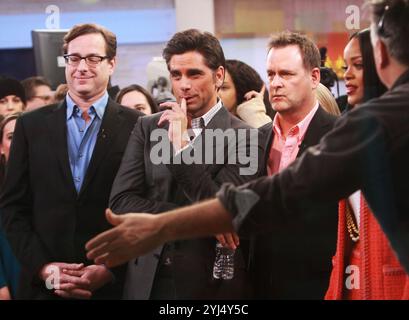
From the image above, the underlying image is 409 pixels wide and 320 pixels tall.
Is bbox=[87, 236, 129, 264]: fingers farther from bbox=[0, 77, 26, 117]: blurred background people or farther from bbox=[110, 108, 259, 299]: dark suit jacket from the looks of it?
bbox=[0, 77, 26, 117]: blurred background people

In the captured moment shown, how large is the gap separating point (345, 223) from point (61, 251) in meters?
0.65

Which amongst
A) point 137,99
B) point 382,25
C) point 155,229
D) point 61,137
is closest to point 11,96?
point 137,99

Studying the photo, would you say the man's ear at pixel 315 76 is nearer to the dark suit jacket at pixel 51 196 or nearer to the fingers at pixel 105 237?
the dark suit jacket at pixel 51 196

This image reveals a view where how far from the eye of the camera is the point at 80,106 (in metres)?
1.69

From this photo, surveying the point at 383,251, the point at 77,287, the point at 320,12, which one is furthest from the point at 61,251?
the point at 320,12

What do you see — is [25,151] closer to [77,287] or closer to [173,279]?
[77,287]

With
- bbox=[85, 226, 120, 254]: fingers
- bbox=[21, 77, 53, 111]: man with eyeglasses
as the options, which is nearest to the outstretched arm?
bbox=[85, 226, 120, 254]: fingers

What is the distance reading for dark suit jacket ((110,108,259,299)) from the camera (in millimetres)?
1537

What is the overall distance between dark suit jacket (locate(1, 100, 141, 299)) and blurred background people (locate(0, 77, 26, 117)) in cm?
46

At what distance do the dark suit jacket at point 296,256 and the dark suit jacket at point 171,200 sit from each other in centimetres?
5

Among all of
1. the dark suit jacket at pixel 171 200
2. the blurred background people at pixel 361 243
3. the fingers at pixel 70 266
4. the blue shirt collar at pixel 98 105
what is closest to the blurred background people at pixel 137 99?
the blue shirt collar at pixel 98 105

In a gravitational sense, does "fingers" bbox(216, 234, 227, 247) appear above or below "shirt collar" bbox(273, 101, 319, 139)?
below

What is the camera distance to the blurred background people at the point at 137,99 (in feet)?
6.59
